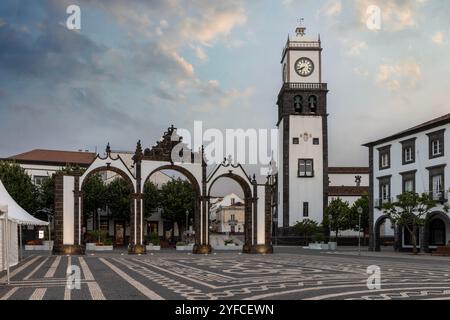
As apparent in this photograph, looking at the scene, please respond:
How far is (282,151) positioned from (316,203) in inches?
278

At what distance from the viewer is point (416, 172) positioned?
5012 cm

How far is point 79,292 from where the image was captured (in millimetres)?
15234

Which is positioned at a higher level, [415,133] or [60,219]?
[415,133]

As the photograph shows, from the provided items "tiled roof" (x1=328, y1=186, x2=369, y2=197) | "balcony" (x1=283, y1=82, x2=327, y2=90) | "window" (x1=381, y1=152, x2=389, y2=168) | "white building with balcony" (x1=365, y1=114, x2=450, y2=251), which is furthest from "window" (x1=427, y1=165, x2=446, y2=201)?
"tiled roof" (x1=328, y1=186, x2=369, y2=197)

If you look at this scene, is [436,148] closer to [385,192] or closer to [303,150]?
[385,192]

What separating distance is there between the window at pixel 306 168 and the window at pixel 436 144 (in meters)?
22.9

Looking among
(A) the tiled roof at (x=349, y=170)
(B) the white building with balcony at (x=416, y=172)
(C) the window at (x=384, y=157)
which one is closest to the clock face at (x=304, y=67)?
(B) the white building with balcony at (x=416, y=172)

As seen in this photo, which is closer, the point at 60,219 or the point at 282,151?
the point at 60,219

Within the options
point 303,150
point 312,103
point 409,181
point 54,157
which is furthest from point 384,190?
point 54,157

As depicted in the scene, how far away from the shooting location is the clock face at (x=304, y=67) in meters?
71.6

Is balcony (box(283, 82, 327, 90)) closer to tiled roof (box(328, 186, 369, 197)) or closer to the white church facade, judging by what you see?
the white church facade

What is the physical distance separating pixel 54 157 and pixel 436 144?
1934 inches
